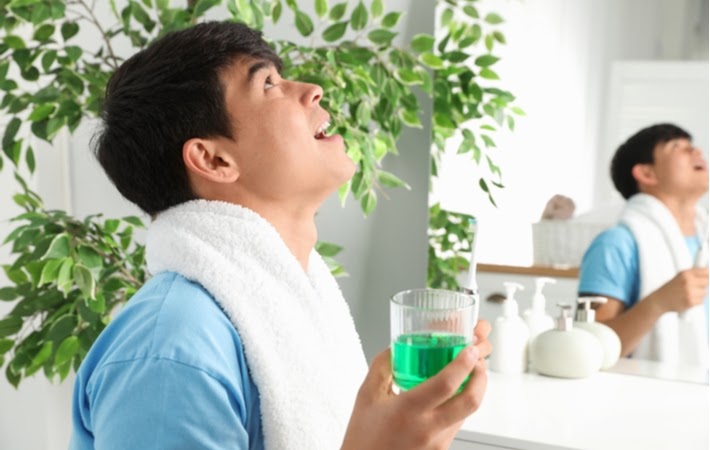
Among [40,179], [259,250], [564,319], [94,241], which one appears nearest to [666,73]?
[564,319]

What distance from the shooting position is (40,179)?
2.26 metres

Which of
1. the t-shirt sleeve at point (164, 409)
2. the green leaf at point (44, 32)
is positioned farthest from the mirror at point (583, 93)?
the t-shirt sleeve at point (164, 409)

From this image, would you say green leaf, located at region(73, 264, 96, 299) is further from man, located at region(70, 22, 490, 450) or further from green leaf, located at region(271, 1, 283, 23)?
green leaf, located at region(271, 1, 283, 23)

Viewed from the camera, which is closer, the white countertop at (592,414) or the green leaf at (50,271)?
the white countertop at (592,414)

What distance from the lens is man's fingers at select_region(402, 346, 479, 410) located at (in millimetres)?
709

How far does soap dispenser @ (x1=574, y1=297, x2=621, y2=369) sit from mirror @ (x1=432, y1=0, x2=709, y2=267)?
0.10m

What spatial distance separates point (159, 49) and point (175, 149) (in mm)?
130

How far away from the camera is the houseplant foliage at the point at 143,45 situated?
1581 millimetres

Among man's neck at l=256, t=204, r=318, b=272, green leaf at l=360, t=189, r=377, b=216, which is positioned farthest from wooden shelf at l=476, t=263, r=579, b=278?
man's neck at l=256, t=204, r=318, b=272

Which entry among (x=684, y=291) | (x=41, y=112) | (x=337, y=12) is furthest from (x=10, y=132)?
(x=684, y=291)

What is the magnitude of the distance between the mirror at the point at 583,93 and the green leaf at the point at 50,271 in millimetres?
871

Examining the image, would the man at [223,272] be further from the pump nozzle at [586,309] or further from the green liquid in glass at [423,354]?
the pump nozzle at [586,309]

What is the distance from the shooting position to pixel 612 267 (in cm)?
171

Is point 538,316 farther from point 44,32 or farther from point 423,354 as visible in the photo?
point 44,32
